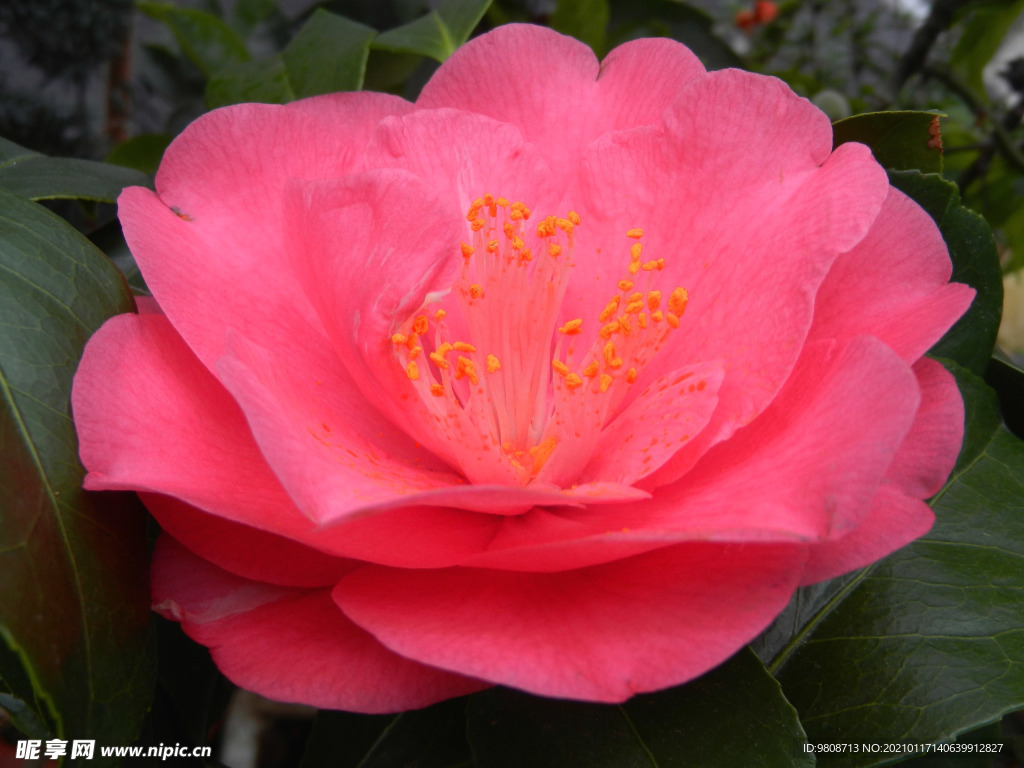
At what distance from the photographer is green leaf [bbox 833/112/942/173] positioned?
2.21ft

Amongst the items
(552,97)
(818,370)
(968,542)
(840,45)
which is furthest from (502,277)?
(840,45)

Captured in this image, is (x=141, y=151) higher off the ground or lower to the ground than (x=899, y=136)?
lower

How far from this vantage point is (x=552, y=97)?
689 mm

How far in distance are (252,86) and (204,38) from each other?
424 millimetres

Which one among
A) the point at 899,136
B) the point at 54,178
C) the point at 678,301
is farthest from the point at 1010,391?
the point at 54,178

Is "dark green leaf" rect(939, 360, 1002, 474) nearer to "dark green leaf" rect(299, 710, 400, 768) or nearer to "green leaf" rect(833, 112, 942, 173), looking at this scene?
"green leaf" rect(833, 112, 942, 173)

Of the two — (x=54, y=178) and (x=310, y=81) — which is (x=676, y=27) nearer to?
(x=310, y=81)

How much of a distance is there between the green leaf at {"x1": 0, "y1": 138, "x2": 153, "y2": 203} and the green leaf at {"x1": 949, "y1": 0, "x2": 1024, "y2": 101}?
148 centimetres

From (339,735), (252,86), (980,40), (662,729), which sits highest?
(980,40)

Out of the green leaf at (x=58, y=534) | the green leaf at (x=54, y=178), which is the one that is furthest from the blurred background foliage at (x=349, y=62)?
the green leaf at (x=58, y=534)

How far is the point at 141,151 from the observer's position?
1191 millimetres

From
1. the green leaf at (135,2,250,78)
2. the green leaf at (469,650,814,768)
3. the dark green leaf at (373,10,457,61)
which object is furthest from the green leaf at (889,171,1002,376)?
the green leaf at (135,2,250,78)

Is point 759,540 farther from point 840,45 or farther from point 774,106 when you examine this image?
point 840,45

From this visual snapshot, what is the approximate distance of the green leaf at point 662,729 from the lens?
0.49m
